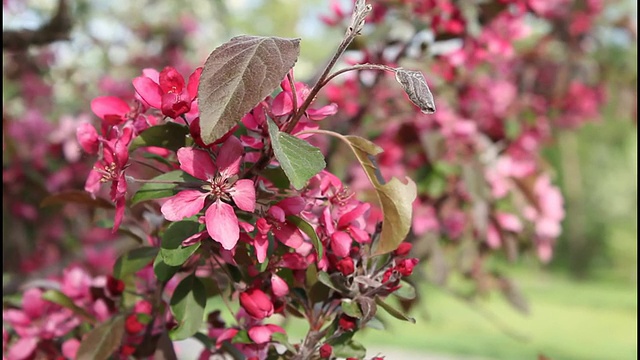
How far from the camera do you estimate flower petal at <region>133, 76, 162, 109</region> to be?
0.70m

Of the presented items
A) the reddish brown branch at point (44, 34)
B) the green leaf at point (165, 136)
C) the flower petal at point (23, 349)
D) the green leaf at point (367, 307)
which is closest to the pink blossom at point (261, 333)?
the green leaf at point (367, 307)

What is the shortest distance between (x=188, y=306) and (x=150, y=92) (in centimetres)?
24

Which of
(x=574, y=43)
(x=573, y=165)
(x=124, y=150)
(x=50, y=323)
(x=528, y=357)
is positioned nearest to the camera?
(x=124, y=150)

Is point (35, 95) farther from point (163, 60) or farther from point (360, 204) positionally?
point (360, 204)

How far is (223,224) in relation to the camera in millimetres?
654

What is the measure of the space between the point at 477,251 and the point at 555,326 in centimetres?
405

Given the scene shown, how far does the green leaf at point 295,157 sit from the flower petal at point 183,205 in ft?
0.31

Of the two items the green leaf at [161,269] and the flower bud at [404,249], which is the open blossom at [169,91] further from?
the flower bud at [404,249]

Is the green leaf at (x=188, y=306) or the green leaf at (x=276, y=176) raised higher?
the green leaf at (x=276, y=176)

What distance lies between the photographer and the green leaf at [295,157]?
0.61m

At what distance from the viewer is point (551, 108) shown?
2.63m

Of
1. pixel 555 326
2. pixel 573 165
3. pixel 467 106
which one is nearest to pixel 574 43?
pixel 467 106

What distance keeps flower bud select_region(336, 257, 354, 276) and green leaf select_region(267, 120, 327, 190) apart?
5.2 inches

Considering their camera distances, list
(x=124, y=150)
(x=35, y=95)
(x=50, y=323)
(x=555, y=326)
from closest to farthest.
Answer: (x=124, y=150)
(x=50, y=323)
(x=35, y=95)
(x=555, y=326)
